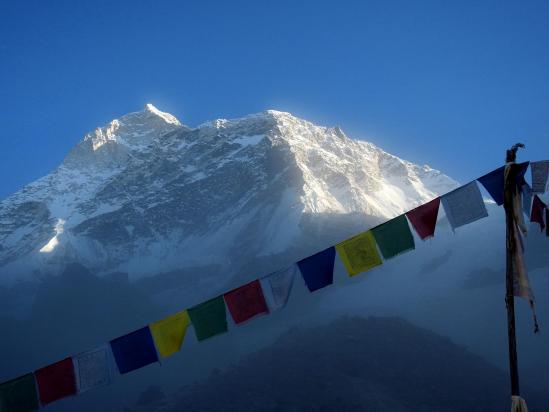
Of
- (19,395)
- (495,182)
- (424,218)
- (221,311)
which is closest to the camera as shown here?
(495,182)

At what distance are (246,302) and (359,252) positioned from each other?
3.42 m

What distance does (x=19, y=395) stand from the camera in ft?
48.0

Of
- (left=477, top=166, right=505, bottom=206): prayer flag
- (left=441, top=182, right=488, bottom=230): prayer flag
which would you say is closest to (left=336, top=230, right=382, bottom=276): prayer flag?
(left=441, top=182, right=488, bottom=230): prayer flag

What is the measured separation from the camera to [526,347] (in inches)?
3061

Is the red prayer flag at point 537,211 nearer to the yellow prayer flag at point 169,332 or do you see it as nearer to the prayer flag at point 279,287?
the prayer flag at point 279,287

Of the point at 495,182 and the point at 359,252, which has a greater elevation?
the point at 495,182

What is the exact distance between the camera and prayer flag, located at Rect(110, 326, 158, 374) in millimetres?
15133

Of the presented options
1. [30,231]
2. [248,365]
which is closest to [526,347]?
[248,365]

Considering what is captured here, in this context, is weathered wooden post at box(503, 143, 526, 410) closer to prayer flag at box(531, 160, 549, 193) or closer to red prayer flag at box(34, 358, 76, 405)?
prayer flag at box(531, 160, 549, 193)

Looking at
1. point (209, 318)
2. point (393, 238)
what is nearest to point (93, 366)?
point (209, 318)

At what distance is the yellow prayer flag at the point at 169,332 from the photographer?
594 inches

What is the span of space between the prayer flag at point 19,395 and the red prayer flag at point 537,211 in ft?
44.0

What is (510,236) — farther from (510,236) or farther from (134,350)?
(134,350)

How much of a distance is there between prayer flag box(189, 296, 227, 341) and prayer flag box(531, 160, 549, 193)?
839 centimetres
